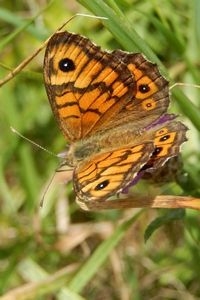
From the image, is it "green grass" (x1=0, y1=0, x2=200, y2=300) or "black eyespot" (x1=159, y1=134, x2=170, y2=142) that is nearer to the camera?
"black eyespot" (x1=159, y1=134, x2=170, y2=142)

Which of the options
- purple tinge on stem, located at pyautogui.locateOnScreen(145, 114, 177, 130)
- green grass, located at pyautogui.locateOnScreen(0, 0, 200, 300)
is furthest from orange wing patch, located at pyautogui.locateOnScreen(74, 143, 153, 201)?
green grass, located at pyautogui.locateOnScreen(0, 0, 200, 300)

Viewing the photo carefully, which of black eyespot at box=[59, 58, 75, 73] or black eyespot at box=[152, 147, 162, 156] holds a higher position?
black eyespot at box=[59, 58, 75, 73]

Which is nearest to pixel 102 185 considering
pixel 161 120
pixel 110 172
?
pixel 110 172

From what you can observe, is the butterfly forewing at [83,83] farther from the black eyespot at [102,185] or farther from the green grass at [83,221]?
the black eyespot at [102,185]

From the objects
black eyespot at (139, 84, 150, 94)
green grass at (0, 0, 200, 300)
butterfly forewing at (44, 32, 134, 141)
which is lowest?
green grass at (0, 0, 200, 300)

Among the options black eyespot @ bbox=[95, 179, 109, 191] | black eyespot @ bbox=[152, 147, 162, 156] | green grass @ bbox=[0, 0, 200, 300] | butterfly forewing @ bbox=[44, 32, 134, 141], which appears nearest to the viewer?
black eyespot @ bbox=[95, 179, 109, 191]

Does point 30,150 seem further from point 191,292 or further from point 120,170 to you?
point 120,170

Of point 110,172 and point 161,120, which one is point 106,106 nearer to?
point 161,120

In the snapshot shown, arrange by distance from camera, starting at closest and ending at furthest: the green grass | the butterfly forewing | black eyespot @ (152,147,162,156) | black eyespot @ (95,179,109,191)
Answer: black eyespot @ (95,179,109,191) < black eyespot @ (152,147,162,156) < the butterfly forewing < the green grass

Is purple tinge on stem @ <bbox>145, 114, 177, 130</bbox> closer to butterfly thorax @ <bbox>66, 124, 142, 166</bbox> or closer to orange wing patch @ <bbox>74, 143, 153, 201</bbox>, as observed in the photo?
butterfly thorax @ <bbox>66, 124, 142, 166</bbox>
